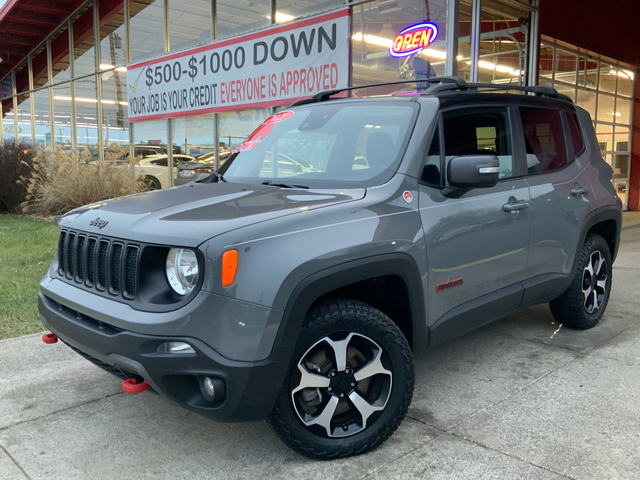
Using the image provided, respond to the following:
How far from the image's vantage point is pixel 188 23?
12938 mm

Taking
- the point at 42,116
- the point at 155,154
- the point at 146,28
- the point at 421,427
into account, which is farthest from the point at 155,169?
the point at 421,427

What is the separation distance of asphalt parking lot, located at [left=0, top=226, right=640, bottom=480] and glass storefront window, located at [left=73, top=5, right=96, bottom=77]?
15.2 meters

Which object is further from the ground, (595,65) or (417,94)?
(595,65)

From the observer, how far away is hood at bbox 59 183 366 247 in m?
2.43

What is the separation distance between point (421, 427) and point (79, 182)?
10.1 meters

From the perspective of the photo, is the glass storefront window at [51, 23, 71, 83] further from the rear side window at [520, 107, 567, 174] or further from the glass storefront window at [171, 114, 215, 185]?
the rear side window at [520, 107, 567, 174]

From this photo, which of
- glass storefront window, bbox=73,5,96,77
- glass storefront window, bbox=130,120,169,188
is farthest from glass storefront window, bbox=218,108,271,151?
glass storefront window, bbox=73,5,96,77

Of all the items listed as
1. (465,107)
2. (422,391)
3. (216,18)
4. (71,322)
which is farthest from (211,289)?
(216,18)

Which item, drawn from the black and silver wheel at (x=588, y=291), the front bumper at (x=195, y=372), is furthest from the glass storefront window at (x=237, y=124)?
the front bumper at (x=195, y=372)

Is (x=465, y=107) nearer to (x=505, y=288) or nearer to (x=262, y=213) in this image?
(x=505, y=288)

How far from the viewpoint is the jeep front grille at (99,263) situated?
2.52 m

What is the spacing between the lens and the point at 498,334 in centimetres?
461

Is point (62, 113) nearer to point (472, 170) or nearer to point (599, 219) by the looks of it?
point (599, 219)

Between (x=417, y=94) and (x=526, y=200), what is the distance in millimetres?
1013
